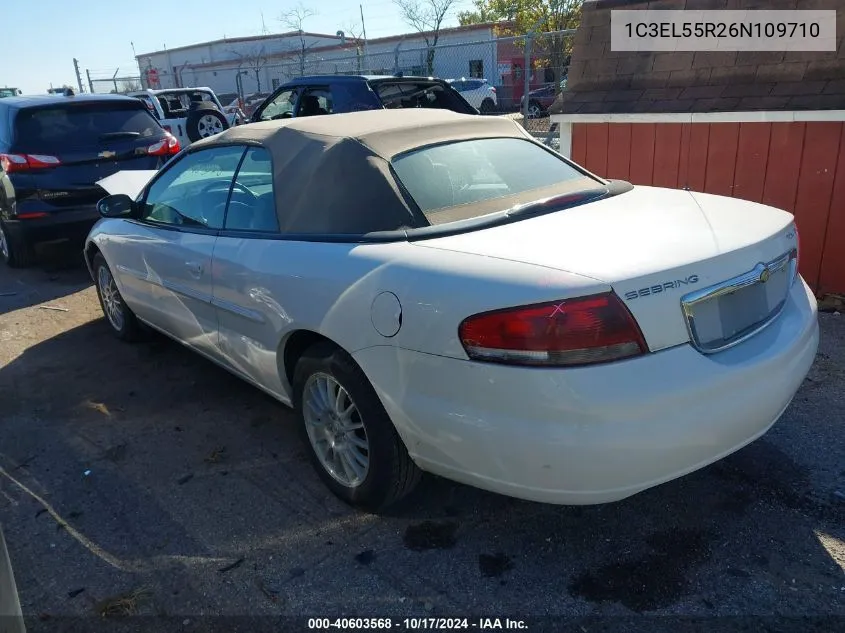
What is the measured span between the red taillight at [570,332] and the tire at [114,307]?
364cm

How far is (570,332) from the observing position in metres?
2.09

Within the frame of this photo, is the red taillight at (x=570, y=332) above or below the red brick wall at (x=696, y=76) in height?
below

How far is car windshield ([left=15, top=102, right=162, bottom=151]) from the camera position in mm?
6797

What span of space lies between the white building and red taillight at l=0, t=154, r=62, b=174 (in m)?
9.65

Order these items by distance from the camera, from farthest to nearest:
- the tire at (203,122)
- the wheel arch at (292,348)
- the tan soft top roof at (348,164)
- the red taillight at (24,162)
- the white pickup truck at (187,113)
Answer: the white pickup truck at (187,113)
the tire at (203,122)
the red taillight at (24,162)
the wheel arch at (292,348)
the tan soft top roof at (348,164)

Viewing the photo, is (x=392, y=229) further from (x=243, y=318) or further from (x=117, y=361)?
(x=117, y=361)

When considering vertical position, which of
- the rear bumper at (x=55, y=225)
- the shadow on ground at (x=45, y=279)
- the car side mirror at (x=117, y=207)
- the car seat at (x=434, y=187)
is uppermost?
the car seat at (x=434, y=187)

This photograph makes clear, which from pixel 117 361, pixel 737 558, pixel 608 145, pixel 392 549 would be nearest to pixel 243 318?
pixel 392 549

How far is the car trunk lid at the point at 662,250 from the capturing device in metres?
2.16

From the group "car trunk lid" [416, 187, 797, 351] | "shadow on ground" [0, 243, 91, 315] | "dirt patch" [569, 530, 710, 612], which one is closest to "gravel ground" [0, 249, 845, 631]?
"dirt patch" [569, 530, 710, 612]

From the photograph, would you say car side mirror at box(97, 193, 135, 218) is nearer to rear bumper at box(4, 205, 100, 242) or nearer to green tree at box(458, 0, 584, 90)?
rear bumper at box(4, 205, 100, 242)

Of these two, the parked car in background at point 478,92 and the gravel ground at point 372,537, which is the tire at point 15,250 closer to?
the gravel ground at point 372,537

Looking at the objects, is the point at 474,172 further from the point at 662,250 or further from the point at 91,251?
the point at 91,251

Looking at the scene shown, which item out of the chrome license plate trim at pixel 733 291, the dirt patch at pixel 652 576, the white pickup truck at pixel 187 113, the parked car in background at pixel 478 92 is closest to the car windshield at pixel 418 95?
the white pickup truck at pixel 187 113
